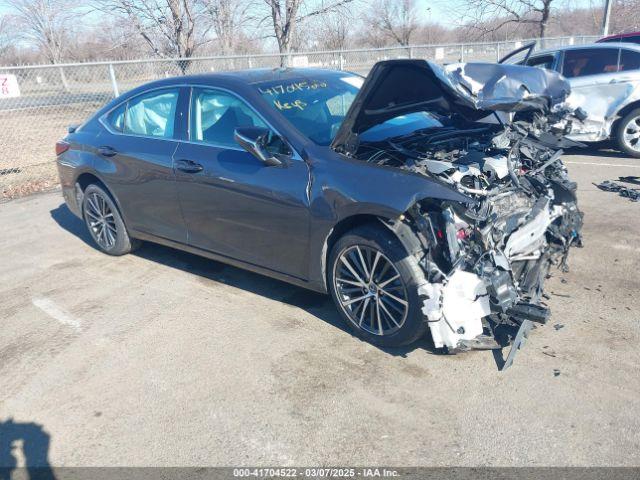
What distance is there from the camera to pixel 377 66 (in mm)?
3461

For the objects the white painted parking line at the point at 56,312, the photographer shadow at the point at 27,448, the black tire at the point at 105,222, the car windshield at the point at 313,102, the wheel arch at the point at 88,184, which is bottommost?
the photographer shadow at the point at 27,448

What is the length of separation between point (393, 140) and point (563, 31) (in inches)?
1369

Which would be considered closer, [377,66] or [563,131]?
[377,66]

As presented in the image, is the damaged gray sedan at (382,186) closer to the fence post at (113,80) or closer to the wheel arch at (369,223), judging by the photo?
the wheel arch at (369,223)

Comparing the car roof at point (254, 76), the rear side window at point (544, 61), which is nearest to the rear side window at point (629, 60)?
the rear side window at point (544, 61)

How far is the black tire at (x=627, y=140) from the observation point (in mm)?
8328

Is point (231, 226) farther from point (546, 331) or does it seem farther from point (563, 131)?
point (563, 131)

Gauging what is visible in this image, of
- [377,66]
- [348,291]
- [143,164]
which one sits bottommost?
[348,291]

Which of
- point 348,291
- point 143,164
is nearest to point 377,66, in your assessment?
point 348,291

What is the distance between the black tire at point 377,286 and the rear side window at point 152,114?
2043 mm

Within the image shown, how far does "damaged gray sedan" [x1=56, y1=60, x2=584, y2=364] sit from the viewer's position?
3293 mm

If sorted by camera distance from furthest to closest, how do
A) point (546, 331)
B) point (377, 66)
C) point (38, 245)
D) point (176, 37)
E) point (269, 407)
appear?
point (176, 37) → point (38, 245) → point (546, 331) → point (377, 66) → point (269, 407)

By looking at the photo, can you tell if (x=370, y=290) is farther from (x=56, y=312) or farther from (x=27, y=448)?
(x=56, y=312)

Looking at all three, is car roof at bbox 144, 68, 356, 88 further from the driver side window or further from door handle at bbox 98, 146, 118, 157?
door handle at bbox 98, 146, 118, 157
